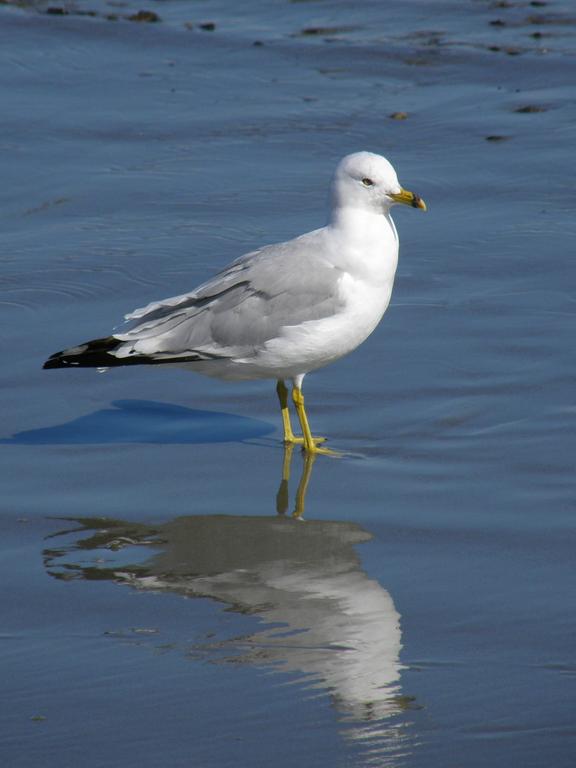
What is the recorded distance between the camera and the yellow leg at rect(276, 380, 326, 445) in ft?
19.7

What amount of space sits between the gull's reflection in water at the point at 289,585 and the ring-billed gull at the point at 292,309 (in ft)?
1.99

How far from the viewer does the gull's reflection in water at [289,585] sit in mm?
3871

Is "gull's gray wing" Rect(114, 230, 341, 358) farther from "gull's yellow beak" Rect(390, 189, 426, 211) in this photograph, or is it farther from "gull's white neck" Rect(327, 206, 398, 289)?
"gull's yellow beak" Rect(390, 189, 426, 211)

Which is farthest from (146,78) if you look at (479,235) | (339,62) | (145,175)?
(479,235)

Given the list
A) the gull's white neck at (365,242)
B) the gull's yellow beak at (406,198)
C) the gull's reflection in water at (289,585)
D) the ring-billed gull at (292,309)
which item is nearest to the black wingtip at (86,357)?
the ring-billed gull at (292,309)

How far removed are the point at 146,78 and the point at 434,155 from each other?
3.10m

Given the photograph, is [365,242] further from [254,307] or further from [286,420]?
[286,420]

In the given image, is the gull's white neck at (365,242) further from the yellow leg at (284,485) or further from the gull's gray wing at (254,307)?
the yellow leg at (284,485)

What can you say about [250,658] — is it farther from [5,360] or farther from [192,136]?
[192,136]

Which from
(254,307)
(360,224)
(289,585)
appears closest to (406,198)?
(360,224)

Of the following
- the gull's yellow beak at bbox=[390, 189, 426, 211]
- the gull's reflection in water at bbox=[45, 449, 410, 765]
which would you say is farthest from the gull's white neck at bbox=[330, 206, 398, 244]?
the gull's reflection in water at bbox=[45, 449, 410, 765]

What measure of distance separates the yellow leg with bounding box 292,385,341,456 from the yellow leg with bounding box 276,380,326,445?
0.13 ft

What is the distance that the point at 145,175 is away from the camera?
9.45 metres

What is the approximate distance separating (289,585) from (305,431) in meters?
1.36
